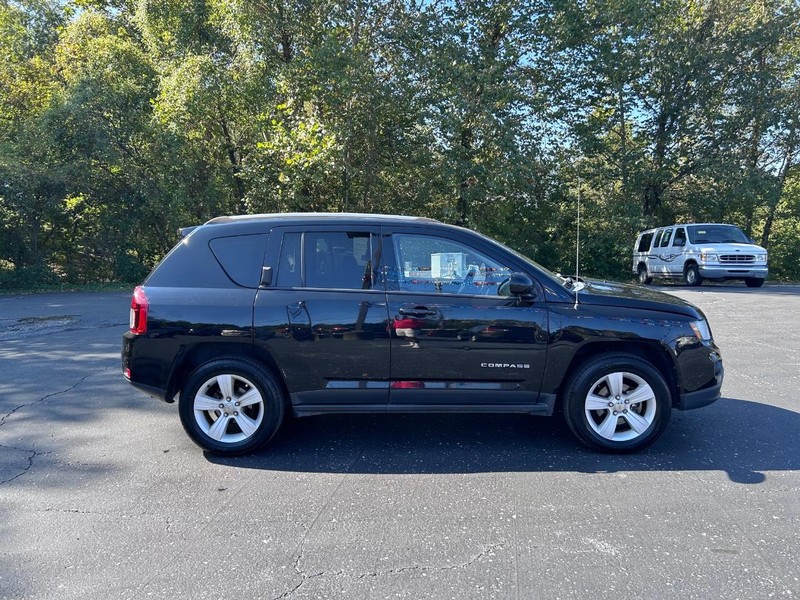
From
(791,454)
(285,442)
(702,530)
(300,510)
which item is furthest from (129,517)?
(791,454)

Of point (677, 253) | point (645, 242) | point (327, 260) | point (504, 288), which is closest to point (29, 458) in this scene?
point (327, 260)

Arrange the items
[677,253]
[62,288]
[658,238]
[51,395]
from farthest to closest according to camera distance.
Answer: [658,238], [677,253], [62,288], [51,395]

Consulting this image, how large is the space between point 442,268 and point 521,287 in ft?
2.12

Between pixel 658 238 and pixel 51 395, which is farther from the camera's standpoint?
pixel 658 238

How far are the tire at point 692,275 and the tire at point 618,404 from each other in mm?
15153

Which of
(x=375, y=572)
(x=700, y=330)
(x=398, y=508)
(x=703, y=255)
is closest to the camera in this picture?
(x=375, y=572)

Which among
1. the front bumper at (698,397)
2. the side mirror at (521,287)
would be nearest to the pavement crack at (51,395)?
the side mirror at (521,287)

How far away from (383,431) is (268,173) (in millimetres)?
14705

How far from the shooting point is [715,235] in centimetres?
1827

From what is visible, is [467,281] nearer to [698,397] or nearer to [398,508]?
[398,508]

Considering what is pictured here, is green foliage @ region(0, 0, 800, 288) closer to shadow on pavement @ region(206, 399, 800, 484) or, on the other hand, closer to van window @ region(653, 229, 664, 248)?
van window @ region(653, 229, 664, 248)

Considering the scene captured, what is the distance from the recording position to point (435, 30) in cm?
1820

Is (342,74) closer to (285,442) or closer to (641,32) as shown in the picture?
(641,32)

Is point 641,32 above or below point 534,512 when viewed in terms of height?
above
